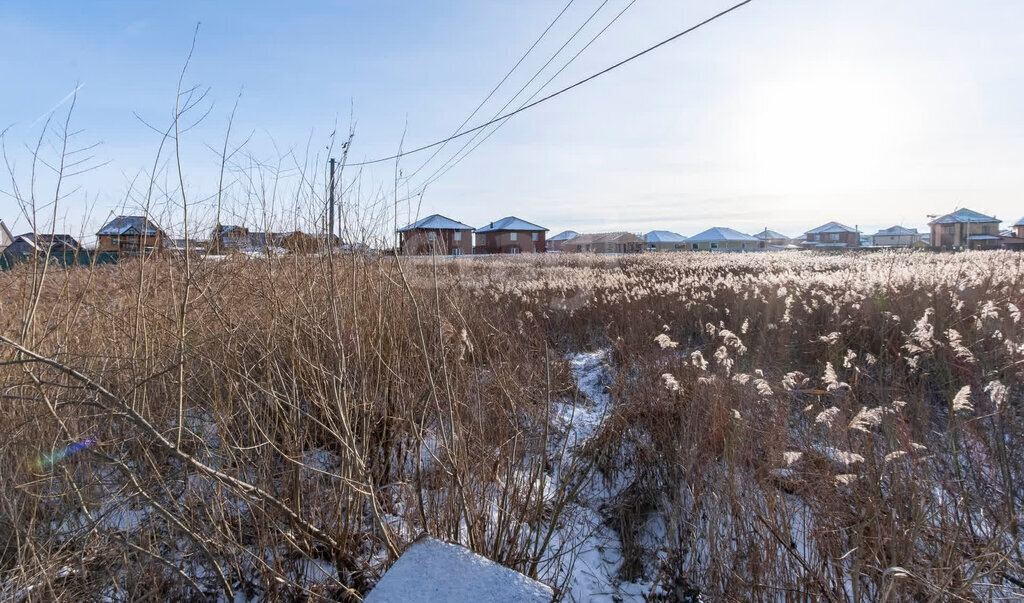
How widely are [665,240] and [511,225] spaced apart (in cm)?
4108

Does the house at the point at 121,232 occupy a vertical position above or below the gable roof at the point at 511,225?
below

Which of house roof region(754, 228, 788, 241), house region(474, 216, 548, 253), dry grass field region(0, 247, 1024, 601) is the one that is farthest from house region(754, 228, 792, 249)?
dry grass field region(0, 247, 1024, 601)

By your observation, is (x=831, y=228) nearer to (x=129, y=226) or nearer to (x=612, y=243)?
(x=612, y=243)

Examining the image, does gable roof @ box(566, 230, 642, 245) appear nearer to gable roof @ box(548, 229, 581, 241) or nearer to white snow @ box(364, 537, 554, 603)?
gable roof @ box(548, 229, 581, 241)

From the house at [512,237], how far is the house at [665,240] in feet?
113

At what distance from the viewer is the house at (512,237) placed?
5166cm

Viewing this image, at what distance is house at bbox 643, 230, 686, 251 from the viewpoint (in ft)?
272

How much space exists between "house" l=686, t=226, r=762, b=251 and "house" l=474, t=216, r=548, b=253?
132 ft

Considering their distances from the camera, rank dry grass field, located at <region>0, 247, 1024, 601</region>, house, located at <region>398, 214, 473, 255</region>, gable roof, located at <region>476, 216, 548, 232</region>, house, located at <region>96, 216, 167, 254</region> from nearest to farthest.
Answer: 1. dry grass field, located at <region>0, 247, 1024, 601</region>
2. house, located at <region>398, 214, 473, 255</region>
3. house, located at <region>96, 216, 167, 254</region>
4. gable roof, located at <region>476, 216, 548, 232</region>

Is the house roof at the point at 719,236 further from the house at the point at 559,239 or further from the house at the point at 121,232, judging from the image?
the house at the point at 121,232

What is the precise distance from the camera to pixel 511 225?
175 ft

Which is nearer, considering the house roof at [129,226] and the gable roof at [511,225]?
the house roof at [129,226]

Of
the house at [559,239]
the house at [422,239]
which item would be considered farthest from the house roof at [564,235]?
the house at [422,239]

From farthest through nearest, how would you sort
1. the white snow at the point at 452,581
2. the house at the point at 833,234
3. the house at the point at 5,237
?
the house at the point at 833,234 → the house at the point at 5,237 → the white snow at the point at 452,581
